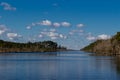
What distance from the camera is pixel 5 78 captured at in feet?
157

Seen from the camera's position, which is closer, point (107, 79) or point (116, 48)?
point (107, 79)

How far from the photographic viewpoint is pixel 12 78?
4784 cm

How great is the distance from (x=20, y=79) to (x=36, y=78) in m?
2.88

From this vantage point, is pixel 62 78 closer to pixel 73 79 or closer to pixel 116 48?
pixel 73 79

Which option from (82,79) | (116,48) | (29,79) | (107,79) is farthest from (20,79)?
(116,48)

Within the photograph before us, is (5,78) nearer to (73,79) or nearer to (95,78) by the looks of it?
(73,79)

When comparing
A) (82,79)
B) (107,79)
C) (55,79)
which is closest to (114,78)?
(107,79)

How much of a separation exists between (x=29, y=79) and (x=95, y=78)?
33.2 feet

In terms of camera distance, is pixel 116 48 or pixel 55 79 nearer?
pixel 55 79

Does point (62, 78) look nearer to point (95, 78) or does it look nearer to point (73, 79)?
point (73, 79)

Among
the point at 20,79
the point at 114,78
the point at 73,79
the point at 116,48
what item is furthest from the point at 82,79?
the point at 116,48

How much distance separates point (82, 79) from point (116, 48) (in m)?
155

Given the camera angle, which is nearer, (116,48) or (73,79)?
(73,79)

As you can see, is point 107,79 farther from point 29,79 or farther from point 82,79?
point 29,79
